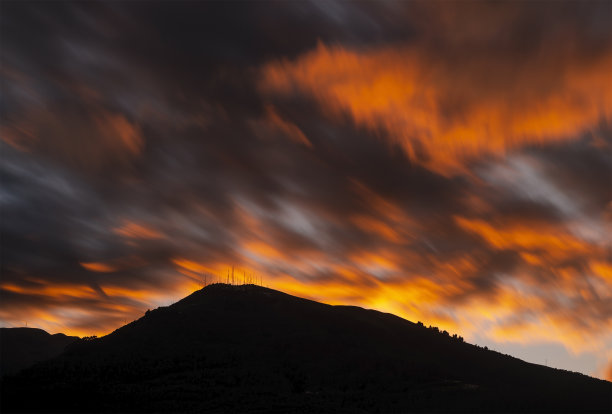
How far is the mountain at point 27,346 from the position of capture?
503 ft

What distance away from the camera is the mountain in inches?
6036

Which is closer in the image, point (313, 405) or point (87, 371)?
point (313, 405)

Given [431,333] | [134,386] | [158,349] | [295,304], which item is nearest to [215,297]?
[295,304]

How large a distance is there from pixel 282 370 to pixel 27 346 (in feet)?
344

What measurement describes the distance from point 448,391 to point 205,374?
119 feet

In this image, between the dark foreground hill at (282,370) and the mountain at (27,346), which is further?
the mountain at (27,346)

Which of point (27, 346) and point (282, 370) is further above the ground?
point (27, 346)

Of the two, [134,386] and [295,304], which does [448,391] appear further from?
[295,304]

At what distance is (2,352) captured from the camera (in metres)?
160

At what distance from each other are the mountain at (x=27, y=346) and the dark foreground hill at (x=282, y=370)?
41631 millimetres

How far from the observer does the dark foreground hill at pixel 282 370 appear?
75125 millimetres

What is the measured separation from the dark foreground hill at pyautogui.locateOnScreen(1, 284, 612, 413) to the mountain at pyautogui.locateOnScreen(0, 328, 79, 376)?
41631mm

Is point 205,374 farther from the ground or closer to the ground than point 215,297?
closer to the ground

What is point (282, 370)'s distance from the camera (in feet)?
321
